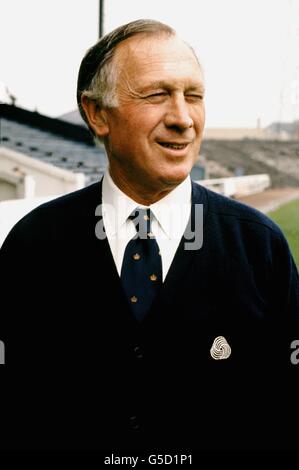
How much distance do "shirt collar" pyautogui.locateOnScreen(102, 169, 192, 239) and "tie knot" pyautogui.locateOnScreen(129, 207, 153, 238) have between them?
0.01m

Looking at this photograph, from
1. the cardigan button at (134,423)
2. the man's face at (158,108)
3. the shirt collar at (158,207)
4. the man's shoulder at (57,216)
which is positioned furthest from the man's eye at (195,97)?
the cardigan button at (134,423)

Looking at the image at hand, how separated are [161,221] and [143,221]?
0.16ft

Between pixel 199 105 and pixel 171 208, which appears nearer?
pixel 199 105

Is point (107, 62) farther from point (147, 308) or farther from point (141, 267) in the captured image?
point (147, 308)

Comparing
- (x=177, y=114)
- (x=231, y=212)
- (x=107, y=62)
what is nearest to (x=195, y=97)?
(x=177, y=114)

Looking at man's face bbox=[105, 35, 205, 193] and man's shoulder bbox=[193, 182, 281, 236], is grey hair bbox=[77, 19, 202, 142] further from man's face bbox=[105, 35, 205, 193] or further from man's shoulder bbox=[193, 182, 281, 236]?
man's shoulder bbox=[193, 182, 281, 236]

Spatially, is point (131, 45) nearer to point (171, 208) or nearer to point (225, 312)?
point (171, 208)

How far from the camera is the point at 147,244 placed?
4.94ft

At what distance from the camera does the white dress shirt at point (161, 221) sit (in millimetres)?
1516

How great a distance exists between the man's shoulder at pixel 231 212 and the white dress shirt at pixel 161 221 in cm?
5

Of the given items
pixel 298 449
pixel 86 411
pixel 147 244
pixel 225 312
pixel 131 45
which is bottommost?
pixel 298 449

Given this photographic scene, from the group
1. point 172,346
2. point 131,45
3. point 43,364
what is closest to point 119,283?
point 172,346

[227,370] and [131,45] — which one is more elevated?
[131,45]

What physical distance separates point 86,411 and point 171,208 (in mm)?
589
